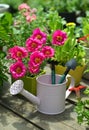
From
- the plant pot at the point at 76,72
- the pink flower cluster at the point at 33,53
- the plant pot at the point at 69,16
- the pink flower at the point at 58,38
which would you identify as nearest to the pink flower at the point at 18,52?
the pink flower cluster at the point at 33,53

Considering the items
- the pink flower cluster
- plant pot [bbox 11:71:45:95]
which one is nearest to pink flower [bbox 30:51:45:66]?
the pink flower cluster

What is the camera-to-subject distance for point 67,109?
1.06 metres

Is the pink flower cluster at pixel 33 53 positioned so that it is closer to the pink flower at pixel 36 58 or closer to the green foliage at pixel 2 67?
the pink flower at pixel 36 58

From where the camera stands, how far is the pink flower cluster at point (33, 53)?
100cm

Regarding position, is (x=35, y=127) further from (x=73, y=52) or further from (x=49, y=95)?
(x=73, y=52)

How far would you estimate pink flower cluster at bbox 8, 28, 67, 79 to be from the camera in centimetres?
100

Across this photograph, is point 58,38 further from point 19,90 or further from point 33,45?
point 19,90

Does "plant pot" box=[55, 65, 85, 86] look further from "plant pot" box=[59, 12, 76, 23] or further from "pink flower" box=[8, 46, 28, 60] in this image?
"plant pot" box=[59, 12, 76, 23]

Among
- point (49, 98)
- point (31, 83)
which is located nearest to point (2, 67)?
point (31, 83)

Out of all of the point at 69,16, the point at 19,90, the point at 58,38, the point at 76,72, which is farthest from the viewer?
the point at 69,16

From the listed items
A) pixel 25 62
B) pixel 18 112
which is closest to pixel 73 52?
pixel 25 62

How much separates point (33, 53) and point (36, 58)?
0.02 metres

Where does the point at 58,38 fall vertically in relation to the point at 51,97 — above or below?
above

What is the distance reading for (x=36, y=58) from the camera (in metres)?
1.00
